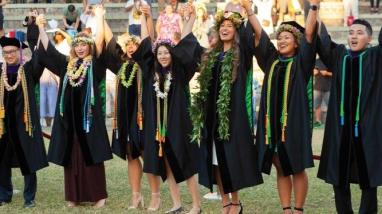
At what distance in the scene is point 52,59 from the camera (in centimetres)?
1259

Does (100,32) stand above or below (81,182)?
above

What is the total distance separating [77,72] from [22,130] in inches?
40.1

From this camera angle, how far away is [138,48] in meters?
12.0

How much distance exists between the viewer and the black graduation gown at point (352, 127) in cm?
1029

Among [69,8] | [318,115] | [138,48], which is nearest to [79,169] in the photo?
[138,48]

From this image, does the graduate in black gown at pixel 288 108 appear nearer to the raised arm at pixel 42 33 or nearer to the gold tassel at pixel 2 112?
the raised arm at pixel 42 33

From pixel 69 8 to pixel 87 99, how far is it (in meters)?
13.7

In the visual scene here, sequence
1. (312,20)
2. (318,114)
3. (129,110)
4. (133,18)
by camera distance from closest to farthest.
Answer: (312,20) → (129,110) → (318,114) → (133,18)

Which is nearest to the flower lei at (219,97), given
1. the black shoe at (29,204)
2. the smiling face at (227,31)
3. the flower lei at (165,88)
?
the smiling face at (227,31)

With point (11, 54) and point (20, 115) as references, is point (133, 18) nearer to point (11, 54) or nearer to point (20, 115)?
A: point (11, 54)

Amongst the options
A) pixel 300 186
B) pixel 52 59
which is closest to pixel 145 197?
pixel 52 59

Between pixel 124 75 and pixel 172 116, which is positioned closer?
pixel 172 116

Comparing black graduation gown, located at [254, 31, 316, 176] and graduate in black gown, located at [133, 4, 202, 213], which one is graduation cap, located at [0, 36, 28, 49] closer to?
graduate in black gown, located at [133, 4, 202, 213]

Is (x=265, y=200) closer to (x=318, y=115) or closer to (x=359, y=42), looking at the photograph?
(x=359, y=42)
